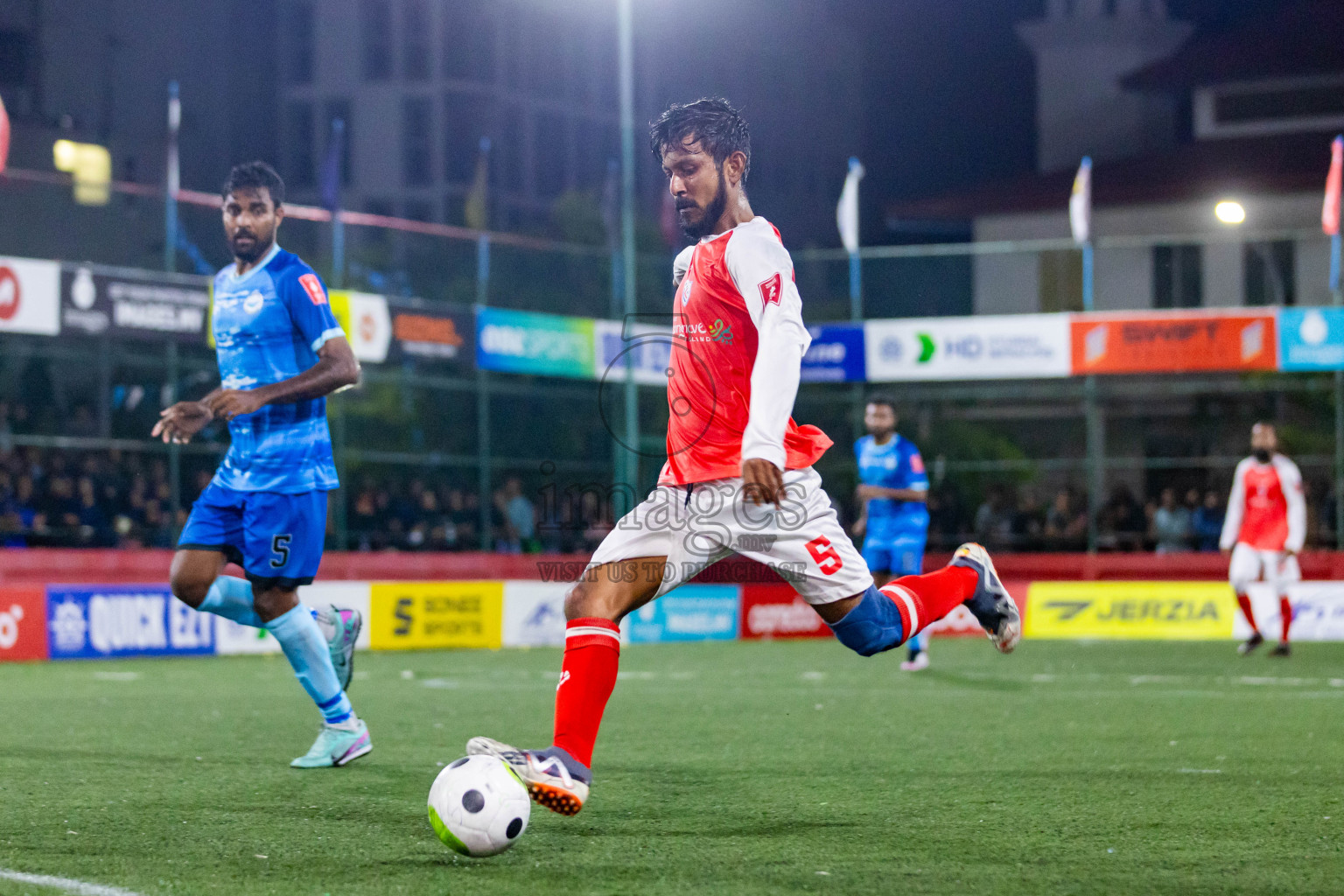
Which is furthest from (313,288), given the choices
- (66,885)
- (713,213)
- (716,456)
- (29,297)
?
(29,297)

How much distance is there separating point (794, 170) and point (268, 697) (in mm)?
45693

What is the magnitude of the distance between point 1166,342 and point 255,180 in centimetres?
1906

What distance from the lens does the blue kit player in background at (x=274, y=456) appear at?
659 cm

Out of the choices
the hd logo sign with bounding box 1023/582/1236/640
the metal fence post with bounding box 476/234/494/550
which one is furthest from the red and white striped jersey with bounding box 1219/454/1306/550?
the metal fence post with bounding box 476/234/494/550

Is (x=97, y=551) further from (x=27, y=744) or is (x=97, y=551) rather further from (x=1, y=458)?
(x=27, y=744)

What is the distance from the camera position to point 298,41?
56.6m

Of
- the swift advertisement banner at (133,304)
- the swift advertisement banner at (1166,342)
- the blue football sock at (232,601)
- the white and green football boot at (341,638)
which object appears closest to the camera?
the blue football sock at (232,601)

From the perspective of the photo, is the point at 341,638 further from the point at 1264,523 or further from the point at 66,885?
the point at 1264,523

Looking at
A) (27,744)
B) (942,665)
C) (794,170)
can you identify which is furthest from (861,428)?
(794,170)

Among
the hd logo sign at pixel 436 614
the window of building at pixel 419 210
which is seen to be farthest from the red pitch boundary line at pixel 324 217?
the window of building at pixel 419 210

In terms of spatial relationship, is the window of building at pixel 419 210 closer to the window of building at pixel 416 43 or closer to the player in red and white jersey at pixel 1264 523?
the window of building at pixel 416 43

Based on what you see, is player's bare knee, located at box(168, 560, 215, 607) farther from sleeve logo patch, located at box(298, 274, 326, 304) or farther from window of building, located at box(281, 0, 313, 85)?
window of building, located at box(281, 0, 313, 85)

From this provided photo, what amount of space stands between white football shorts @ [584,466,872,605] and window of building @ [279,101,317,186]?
5213 cm

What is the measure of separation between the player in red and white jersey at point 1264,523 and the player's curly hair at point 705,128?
1158 cm
